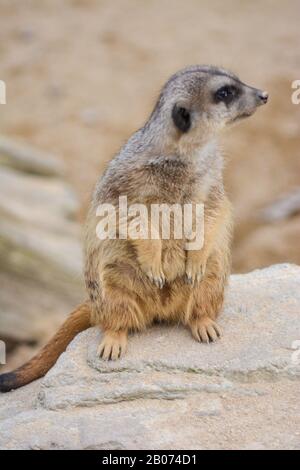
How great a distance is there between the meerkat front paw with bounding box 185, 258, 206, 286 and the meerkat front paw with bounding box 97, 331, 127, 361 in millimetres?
342

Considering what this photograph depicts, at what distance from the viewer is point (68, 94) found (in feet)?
34.3

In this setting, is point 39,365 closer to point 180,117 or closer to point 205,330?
point 205,330

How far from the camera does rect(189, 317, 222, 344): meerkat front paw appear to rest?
130 inches

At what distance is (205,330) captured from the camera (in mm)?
3307

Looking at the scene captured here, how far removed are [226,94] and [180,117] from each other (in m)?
0.21

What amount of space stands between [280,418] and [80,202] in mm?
5723

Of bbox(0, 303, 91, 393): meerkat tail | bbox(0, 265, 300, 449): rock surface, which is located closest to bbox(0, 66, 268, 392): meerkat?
bbox(0, 265, 300, 449): rock surface

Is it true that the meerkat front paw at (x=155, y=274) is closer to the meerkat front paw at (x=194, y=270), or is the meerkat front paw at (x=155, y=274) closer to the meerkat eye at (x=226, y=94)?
the meerkat front paw at (x=194, y=270)

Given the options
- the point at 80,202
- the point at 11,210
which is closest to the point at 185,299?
the point at 11,210

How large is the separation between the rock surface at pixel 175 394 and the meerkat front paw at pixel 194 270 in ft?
0.81

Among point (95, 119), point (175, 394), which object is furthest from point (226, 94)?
point (95, 119)

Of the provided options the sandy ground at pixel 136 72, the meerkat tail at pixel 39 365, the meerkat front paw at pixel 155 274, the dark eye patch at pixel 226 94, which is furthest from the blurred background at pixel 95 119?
the dark eye patch at pixel 226 94

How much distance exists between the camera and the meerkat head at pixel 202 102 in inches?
130
